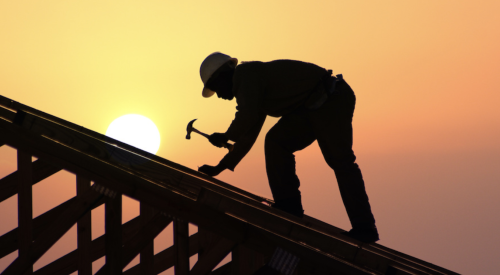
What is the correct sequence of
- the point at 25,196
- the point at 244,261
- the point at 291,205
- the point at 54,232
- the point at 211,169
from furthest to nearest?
the point at 211,169 → the point at 291,205 → the point at 25,196 → the point at 54,232 → the point at 244,261

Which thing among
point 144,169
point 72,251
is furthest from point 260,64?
point 72,251

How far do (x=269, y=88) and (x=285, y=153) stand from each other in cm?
68

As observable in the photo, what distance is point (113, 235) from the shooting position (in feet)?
11.7

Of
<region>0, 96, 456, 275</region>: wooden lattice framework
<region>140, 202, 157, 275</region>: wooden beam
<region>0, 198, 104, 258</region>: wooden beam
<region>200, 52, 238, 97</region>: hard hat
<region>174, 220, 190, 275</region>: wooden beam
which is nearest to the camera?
<region>0, 96, 456, 275</region>: wooden lattice framework

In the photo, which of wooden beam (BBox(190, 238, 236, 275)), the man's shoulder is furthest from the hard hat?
wooden beam (BBox(190, 238, 236, 275))

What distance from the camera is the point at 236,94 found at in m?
4.41

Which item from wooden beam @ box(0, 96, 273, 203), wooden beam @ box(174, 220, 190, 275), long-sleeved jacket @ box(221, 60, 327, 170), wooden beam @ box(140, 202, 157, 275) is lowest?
wooden beam @ box(140, 202, 157, 275)

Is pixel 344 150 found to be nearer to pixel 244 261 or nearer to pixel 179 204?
pixel 244 261

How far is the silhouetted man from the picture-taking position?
4.31 metres

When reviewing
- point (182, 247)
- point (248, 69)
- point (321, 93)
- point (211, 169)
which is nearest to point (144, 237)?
point (182, 247)

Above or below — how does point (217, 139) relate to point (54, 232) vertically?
above

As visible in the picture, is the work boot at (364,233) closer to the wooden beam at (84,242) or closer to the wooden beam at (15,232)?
the wooden beam at (84,242)

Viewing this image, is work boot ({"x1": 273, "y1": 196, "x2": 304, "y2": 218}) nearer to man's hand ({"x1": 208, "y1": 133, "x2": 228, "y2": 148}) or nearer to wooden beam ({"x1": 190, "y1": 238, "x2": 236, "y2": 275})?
man's hand ({"x1": 208, "y1": 133, "x2": 228, "y2": 148})

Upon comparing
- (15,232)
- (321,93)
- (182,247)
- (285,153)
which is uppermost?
(321,93)
